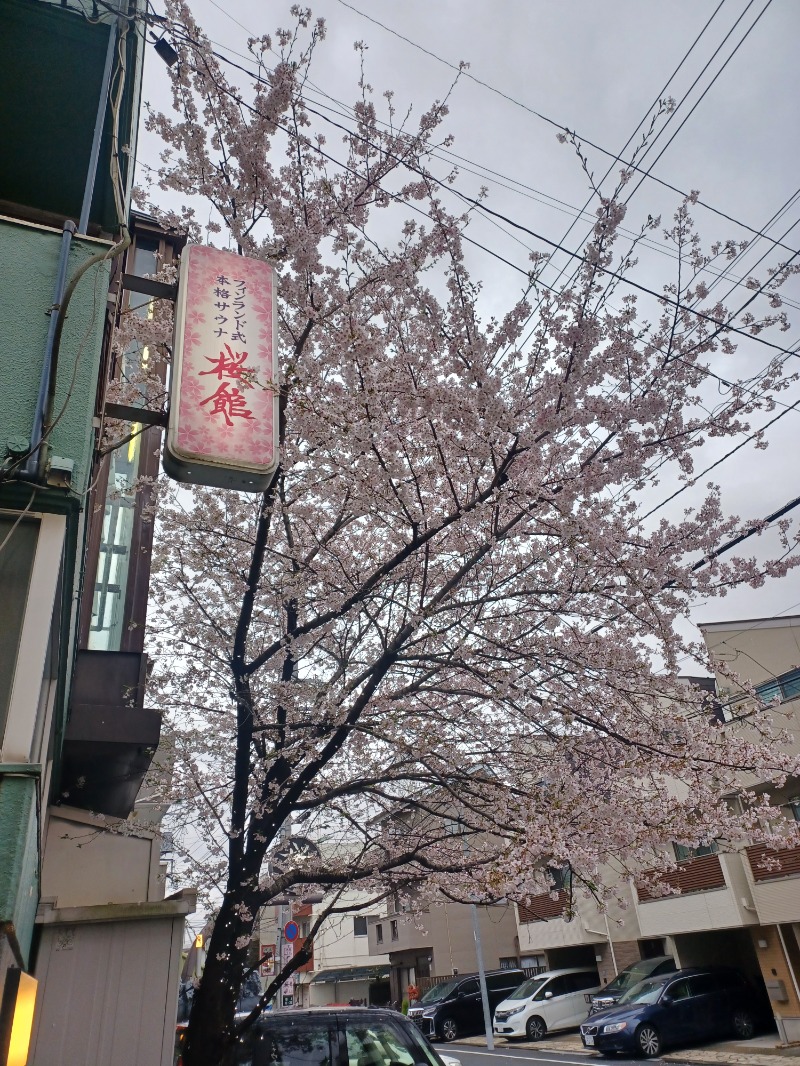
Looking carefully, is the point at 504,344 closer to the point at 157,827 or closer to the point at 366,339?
the point at 366,339

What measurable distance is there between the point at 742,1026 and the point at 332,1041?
14601 mm

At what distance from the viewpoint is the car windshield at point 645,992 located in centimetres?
1470

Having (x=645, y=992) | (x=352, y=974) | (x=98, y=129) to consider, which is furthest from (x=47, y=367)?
(x=352, y=974)

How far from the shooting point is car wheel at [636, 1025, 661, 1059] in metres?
14.0

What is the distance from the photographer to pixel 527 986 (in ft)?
65.5

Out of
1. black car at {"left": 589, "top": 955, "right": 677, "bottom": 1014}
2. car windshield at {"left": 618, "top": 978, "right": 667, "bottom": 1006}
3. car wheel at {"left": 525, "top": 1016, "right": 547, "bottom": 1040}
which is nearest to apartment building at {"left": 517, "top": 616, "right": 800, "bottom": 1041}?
black car at {"left": 589, "top": 955, "right": 677, "bottom": 1014}

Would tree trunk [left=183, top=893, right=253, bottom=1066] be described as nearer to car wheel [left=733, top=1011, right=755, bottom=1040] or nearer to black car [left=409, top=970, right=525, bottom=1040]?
car wheel [left=733, top=1011, right=755, bottom=1040]

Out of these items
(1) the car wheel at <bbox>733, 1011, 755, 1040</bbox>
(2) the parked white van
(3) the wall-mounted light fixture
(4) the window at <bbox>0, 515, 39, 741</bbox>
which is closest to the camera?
(3) the wall-mounted light fixture

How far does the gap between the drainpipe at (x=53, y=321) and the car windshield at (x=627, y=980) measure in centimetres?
1926

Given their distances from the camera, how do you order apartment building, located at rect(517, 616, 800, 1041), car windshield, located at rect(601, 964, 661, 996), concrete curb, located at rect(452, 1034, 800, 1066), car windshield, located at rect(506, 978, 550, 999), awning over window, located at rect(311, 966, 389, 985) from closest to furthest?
concrete curb, located at rect(452, 1034, 800, 1066), apartment building, located at rect(517, 616, 800, 1041), car windshield, located at rect(601, 964, 661, 996), car windshield, located at rect(506, 978, 550, 999), awning over window, located at rect(311, 966, 389, 985)

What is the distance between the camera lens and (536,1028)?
19.0 metres

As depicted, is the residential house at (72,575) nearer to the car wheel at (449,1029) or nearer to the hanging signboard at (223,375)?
the hanging signboard at (223,375)

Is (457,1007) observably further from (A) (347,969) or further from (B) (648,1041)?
(A) (347,969)

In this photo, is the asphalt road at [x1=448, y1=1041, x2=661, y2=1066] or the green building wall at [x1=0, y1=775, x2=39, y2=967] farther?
the asphalt road at [x1=448, y1=1041, x2=661, y2=1066]
